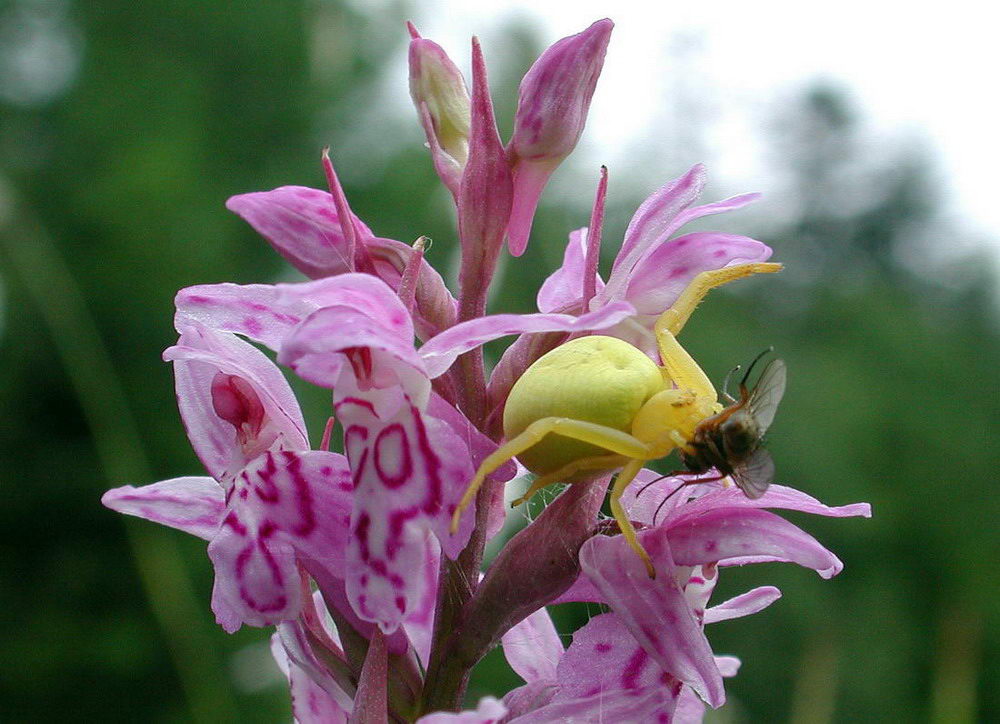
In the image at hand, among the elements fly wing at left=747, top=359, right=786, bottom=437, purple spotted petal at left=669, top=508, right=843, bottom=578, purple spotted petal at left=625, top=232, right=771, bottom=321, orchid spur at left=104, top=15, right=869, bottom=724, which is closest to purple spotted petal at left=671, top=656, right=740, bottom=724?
orchid spur at left=104, top=15, right=869, bottom=724

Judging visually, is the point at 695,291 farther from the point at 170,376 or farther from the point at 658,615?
the point at 170,376

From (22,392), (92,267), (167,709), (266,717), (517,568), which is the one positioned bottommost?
(167,709)

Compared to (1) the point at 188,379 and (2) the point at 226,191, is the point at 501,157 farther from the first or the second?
(2) the point at 226,191

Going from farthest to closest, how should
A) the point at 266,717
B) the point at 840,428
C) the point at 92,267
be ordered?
the point at 840,428 < the point at 92,267 < the point at 266,717

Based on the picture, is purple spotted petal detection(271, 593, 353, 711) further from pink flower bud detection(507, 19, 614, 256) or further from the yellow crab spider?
pink flower bud detection(507, 19, 614, 256)

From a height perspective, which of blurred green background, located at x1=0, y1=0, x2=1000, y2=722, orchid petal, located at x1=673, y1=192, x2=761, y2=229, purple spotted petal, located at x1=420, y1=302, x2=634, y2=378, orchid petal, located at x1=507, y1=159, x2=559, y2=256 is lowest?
blurred green background, located at x1=0, y1=0, x2=1000, y2=722

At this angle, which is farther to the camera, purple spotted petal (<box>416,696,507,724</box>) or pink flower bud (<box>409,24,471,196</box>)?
pink flower bud (<box>409,24,471,196</box>)

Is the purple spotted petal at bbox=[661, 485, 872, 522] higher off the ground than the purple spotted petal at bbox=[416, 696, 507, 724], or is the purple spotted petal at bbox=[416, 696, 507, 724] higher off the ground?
the purple spotted petal at bbox=[661, 485, 872, 522]

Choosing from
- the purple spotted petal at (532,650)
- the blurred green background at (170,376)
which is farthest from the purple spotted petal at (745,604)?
the blurred green background at (170,376)

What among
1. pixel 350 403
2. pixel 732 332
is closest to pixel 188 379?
pixel 350 403
